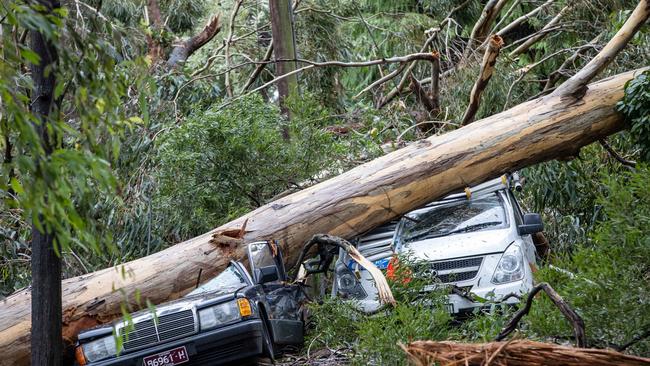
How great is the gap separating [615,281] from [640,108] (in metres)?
4.54

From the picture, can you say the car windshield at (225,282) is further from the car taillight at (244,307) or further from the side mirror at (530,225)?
the side mirror at (530,225)

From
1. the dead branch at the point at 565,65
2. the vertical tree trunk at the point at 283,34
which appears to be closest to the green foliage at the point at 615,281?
the dead branch at the point at 565,65

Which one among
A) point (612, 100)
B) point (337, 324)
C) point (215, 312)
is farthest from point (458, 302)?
point (612, 100)

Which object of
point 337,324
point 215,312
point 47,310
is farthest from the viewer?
point 337,324

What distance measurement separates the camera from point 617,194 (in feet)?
20.4

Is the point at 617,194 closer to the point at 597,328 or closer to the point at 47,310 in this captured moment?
the point at 597,328

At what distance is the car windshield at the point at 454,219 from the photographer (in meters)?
10.0

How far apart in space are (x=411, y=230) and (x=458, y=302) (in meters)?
1.63

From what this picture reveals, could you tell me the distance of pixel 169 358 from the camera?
7.36m

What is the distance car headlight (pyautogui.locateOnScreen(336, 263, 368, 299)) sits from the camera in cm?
966

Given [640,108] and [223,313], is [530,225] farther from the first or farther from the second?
[223,313]

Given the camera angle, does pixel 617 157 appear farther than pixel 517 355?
Yes

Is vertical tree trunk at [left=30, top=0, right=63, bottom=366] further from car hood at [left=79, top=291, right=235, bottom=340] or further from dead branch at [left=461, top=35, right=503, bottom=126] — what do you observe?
dead branch at [left=461, top=35, right=503, bottom=126]

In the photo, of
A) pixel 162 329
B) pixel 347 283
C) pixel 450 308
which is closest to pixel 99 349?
pixel 162 329
